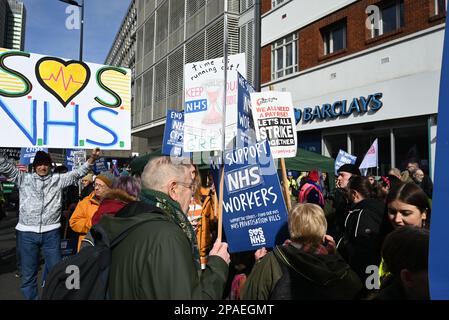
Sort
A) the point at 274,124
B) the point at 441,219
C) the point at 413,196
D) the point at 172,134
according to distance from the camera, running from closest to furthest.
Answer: the point at 441,219 < the point at 413,196 < the point at 274,124 < the point at 172,134

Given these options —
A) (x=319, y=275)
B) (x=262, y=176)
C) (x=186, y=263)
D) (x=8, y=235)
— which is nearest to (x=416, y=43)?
(x=262, y=176)

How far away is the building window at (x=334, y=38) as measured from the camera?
46.3ft

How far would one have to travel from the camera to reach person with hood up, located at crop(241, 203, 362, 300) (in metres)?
2.26

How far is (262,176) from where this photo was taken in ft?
10.4

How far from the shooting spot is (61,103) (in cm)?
381

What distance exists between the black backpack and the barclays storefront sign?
11768mm

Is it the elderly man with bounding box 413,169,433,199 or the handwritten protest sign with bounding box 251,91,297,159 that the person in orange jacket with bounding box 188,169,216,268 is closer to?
the handwritten protest sign with bounding box 251,91,297,159

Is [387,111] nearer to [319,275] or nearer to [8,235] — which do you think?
[319,275]

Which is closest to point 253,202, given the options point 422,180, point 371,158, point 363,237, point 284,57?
point 363,237

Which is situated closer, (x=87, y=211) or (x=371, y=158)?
(x=87, y=211)

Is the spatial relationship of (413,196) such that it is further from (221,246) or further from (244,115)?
(244,115)

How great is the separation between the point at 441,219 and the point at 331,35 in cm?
1494

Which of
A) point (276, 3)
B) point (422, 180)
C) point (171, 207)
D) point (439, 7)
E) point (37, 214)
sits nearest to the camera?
point (171, 207)
